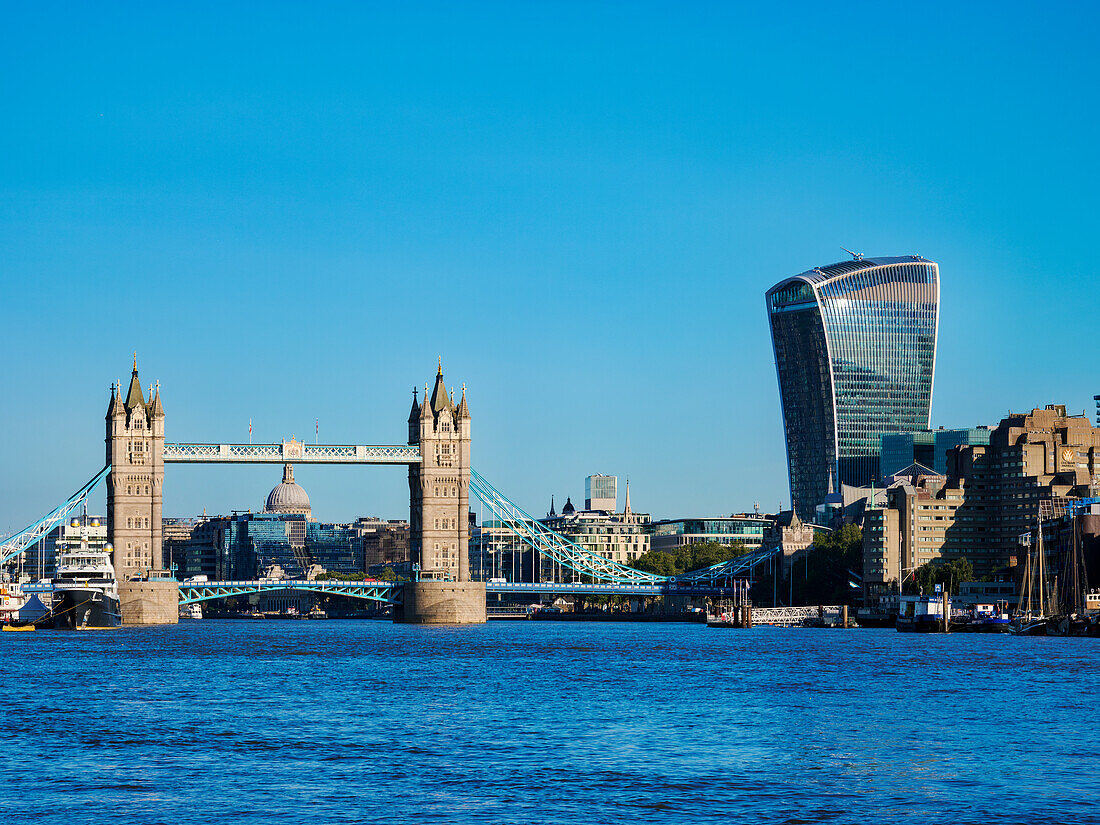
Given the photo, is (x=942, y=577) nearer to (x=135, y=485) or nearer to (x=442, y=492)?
(x=442, y=492)

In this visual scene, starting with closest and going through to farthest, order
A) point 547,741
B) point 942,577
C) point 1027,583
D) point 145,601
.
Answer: point 547,741
point 145,601
point 1027,583
point 942,577

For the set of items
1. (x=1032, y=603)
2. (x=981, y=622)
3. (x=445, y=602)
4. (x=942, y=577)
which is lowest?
(x=981, y=622)

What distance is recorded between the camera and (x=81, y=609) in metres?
124

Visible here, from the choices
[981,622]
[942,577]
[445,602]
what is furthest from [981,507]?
[445,602]

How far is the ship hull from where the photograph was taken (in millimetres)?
123062

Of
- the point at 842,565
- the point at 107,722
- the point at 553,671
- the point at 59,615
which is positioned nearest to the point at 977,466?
the point at 842,565

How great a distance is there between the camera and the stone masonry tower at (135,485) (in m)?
150

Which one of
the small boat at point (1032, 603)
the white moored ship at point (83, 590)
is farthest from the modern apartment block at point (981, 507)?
the white moored ship at point (83, 590)

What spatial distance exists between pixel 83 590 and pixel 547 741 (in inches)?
3273

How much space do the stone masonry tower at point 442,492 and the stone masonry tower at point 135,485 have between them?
2183 cm

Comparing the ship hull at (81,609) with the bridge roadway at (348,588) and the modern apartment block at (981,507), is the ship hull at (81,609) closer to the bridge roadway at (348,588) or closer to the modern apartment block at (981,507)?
the bridge roadway at (348,588)

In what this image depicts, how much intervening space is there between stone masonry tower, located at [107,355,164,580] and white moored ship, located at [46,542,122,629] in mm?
21190

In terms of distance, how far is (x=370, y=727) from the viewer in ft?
160

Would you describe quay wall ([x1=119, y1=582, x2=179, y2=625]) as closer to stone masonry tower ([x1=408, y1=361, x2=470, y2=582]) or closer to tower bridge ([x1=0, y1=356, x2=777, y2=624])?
tower bridge ([x1=0, y1=356, x2=777, y2=624])
